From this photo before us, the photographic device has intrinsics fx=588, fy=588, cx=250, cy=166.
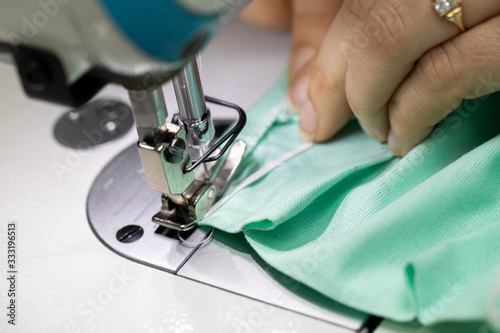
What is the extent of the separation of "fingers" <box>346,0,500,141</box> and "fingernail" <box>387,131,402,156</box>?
0.04 meters

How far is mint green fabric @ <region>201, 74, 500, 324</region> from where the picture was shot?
53 cm

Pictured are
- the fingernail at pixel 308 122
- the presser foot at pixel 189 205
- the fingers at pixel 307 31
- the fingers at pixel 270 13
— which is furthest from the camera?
the fingers at pixel 270 13

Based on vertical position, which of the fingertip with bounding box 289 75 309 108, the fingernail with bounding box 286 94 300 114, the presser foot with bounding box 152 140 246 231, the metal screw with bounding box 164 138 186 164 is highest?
the metal screw with bounding box 164 138 186 164

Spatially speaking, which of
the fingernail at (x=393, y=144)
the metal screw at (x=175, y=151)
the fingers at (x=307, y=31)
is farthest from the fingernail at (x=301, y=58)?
the metal screw at (x=175, y=151)

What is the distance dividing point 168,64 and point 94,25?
66mm

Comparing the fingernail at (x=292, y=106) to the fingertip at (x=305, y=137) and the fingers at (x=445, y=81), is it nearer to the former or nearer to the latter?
the fingertip at (x=305, y=137)

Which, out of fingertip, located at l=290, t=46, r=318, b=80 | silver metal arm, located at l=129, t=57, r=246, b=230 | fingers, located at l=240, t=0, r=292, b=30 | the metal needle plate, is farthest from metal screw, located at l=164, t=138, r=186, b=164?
fingers, located at l=240, t=0, r=292, b=30

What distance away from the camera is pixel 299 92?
2.72 ft

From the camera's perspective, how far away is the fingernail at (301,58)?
880 mm

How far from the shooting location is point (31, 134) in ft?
2.83

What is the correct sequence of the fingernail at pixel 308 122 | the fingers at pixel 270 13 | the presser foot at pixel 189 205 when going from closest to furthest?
the presser foot at pixel 189 205, the fingernail at pixel 308 122, the fingers at pixel 270 13

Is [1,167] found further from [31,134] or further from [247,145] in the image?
[247,145]

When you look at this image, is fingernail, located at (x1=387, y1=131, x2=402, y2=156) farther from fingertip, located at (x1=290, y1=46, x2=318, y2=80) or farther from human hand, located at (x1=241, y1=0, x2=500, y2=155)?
fingertip, located at (x1=290, y1=46, x2=318, y2=80)

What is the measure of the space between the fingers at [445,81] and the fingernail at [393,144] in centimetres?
2
